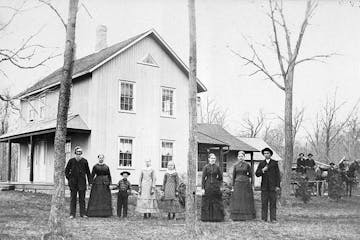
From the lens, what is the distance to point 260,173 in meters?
13.3

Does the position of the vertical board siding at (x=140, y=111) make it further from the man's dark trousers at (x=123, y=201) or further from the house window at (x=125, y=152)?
the man's dark trousers at (x=123, y=201)

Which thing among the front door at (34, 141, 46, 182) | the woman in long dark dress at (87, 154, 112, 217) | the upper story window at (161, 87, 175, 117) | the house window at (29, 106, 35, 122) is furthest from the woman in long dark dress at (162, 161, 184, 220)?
the house window at (29, 106, 35, 122)

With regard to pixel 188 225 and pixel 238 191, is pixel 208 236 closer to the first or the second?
pixel 188 225

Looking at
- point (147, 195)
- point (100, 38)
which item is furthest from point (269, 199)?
point (100, 38)

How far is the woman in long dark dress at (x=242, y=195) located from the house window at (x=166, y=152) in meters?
10.8

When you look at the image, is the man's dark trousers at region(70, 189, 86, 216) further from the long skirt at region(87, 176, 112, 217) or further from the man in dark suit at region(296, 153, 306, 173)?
the man in dark suit at region(296, 153, 306, 173)

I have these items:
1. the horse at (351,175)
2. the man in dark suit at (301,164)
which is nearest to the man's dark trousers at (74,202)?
the man in dark suit at (301,164)

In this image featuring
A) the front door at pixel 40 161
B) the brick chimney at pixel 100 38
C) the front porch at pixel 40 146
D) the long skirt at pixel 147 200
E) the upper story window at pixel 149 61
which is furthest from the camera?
the brick chimney at pixel 100 38

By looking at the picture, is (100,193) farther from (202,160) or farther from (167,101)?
(202,160)

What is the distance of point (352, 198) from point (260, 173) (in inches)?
478

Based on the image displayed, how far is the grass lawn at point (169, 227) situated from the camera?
10453 millimetres

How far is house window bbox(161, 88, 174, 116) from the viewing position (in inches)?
953

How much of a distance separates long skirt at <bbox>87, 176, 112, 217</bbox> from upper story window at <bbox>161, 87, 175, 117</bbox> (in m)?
10.5

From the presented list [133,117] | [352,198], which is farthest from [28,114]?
[352,198]
